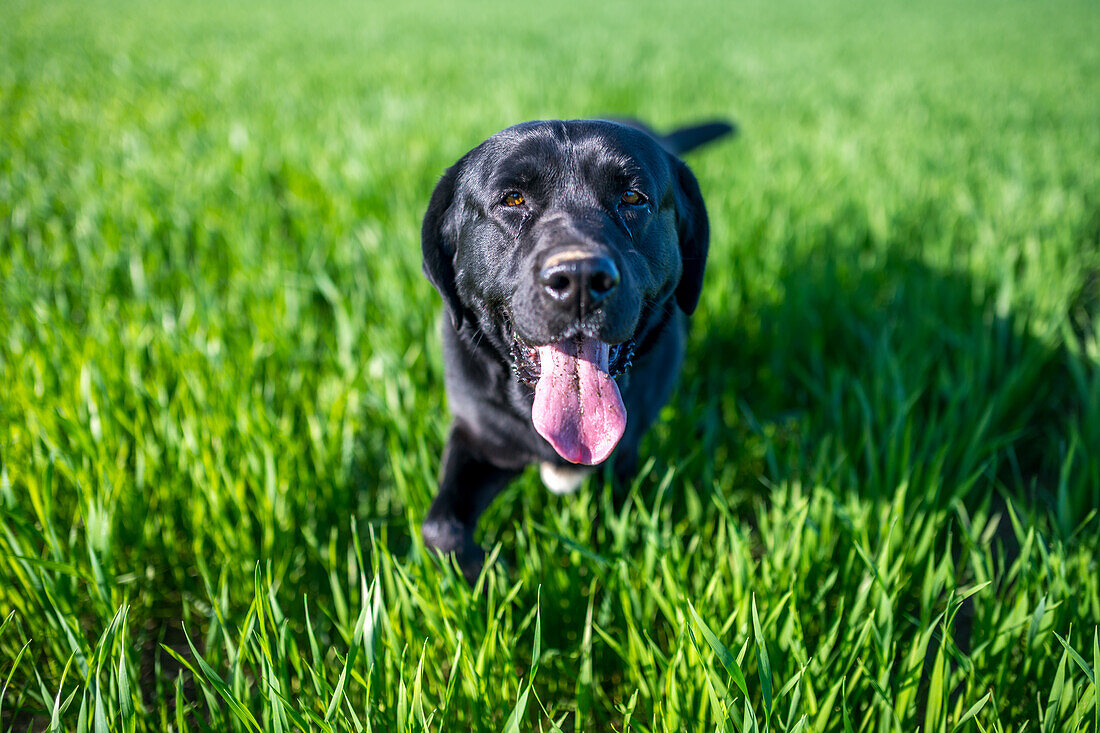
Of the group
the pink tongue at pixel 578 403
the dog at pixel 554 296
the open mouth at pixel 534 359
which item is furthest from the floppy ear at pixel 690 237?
the pink tongue at pixel 578 403

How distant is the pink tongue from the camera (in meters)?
1.43

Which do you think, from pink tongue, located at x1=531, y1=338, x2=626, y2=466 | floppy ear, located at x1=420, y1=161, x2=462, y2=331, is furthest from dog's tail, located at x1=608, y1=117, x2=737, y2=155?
pink tongue, located at x1=531, y1=338, x2=626, y2=466

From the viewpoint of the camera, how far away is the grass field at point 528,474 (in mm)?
1241

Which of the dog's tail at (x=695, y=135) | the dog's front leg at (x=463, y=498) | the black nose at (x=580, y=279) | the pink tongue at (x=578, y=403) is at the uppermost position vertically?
the dog's tail at (x=695, y=135)

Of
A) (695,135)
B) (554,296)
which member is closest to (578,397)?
(554,296)

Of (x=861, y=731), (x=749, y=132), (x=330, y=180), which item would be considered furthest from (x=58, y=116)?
(x=861, y=731)

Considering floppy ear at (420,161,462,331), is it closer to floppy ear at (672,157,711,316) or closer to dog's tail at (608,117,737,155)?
floppy ear at (672,157,711,316)

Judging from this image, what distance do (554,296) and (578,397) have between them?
11.5 inches

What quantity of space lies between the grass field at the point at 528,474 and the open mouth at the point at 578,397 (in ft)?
0.80

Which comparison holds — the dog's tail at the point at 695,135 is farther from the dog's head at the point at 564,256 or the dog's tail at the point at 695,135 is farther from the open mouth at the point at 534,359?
the open mouth at the point at 534,359

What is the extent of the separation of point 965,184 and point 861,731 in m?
4.23

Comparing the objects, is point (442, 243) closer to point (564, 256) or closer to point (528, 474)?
point (564, 256)

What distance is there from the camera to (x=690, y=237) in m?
1.87

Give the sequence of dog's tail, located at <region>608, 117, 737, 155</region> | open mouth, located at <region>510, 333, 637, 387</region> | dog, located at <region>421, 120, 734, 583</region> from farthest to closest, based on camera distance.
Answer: dog's tail, located at <region>608, 117, 737, 155</region> → open mouth, located at <region>510, 333, 637, 387</region> → dog, located at <region>421, 120, 734, 583</region>
